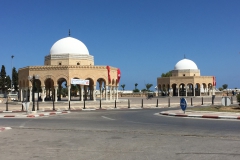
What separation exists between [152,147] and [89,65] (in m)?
36.0

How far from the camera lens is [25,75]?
45.4m

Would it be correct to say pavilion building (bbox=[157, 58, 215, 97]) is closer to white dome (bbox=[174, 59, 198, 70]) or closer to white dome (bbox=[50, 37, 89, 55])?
white dome (bbox=[174, 59, 198, 70])

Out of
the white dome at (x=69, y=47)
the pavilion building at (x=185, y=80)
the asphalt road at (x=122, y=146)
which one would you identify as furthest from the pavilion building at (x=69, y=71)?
the asphalt road at (x=122, y=146)

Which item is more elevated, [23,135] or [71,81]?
[71,81]

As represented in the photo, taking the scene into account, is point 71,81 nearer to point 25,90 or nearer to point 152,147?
point 25,90

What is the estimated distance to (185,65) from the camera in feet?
248

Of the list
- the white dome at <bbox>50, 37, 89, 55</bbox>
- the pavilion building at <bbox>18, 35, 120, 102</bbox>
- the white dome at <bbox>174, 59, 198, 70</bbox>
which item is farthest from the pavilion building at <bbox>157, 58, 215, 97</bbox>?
the white dome at <bbox>50, 37, 89, 55</bbox>

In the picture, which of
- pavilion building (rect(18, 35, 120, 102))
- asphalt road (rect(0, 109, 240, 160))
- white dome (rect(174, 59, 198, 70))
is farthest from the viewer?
white dome (rect(174, 59, 198, 70))

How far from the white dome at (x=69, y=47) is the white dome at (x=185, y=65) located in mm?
33524

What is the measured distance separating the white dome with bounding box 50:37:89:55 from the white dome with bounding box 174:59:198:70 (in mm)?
33524

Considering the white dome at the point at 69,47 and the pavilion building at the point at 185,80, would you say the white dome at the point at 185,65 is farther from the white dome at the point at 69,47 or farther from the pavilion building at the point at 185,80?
the white dome at the point at 69,47

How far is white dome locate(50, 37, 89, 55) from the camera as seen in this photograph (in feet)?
152

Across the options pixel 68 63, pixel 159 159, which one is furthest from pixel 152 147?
pixel 68 63

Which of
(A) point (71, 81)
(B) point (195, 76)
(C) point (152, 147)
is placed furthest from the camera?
(B) point (195, 76)
